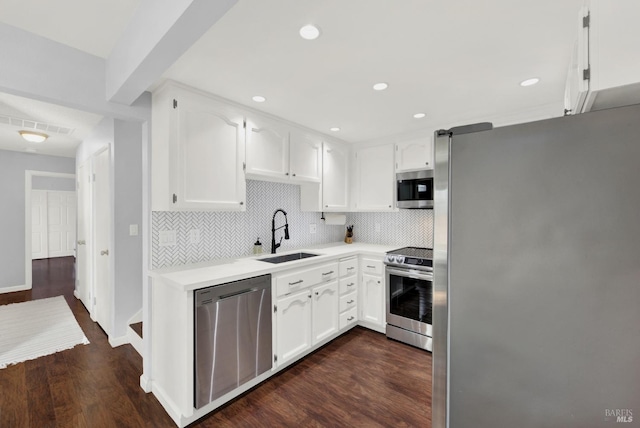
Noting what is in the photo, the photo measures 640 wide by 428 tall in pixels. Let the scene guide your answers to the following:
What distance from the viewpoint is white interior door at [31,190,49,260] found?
700cm

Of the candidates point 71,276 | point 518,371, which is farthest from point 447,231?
point 71,276

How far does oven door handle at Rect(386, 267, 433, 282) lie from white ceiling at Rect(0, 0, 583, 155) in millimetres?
1634

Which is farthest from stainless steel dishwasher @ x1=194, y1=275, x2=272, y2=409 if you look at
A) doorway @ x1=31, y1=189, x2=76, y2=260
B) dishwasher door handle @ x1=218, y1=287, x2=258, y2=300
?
doorway @ x1=31, y1=189, x2=76, y2=260

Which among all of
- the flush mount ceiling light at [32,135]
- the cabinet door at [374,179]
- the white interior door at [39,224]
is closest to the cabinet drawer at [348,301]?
the cabinet door at [374,179]

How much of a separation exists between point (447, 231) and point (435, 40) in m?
1.22

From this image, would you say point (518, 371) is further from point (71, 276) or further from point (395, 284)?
point (71, 276)

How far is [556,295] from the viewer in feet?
2.43

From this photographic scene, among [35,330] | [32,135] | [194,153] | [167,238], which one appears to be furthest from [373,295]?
[32,135]

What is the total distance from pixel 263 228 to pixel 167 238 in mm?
1009

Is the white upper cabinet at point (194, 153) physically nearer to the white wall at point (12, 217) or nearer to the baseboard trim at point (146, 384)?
the baseboard trim at point (146, 384)

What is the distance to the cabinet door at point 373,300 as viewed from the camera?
3039 mm

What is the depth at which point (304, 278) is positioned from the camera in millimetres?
2455

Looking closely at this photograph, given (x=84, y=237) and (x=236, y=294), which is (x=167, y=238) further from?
(x=84, y=237)

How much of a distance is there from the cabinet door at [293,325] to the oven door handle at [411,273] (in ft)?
3.24
